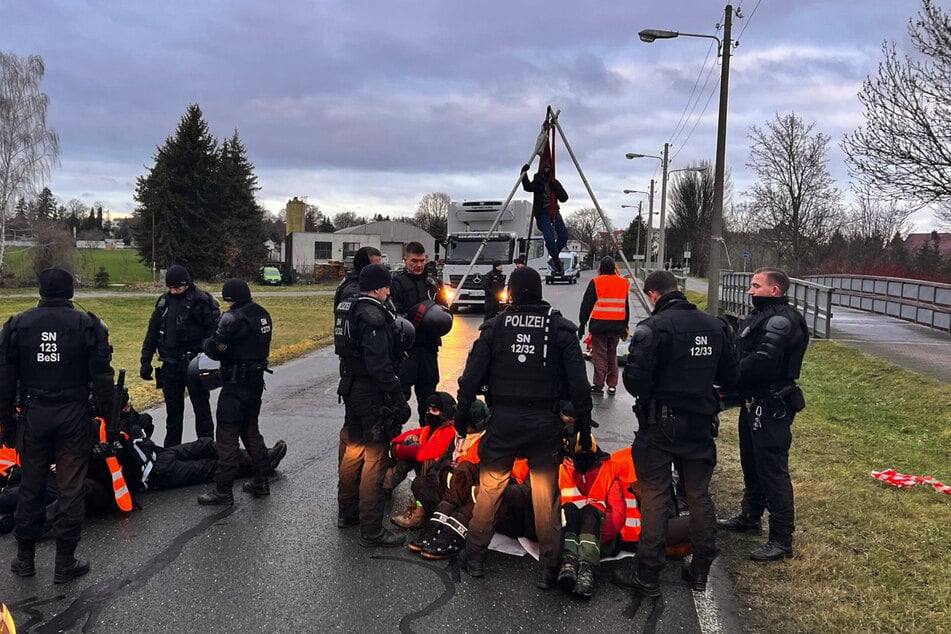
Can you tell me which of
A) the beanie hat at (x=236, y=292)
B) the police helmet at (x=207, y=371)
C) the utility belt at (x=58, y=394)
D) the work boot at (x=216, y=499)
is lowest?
the work boot at (x=216, y=499)

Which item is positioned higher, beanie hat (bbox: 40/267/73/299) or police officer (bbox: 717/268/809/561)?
beanie hat (bbox: 40/267/73/299)

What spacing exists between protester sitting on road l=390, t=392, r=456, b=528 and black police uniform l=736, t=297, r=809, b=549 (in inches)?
87.6

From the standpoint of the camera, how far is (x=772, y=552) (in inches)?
169

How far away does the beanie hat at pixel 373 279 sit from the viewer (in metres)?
4.74

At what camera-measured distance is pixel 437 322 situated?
6.04 metres

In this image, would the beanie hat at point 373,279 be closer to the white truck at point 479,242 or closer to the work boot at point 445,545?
the work boot at point 445,545

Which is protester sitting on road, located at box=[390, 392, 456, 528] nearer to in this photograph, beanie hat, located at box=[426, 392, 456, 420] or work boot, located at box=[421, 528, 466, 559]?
beanie hat, located at box=[426, 392, 456, 420]

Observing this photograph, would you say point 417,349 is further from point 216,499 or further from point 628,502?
point 628,502

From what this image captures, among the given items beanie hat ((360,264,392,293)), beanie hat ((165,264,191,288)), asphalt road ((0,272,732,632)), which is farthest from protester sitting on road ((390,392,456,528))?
beanie hat ((165,264,191,288))

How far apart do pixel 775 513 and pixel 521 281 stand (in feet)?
7.98

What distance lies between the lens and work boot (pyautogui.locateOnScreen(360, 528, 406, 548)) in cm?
452

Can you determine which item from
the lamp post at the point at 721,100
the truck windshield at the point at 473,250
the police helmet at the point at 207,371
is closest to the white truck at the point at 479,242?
the truck windshield at the point at 473,250

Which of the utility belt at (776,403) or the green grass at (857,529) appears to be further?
the utility belt at (776,403)

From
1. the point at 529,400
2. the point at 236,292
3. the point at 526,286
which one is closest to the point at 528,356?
the point at 529,400
